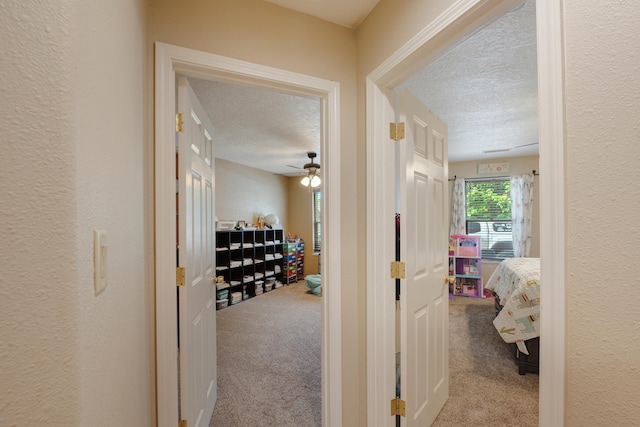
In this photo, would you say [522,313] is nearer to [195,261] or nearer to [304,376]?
[304,376]

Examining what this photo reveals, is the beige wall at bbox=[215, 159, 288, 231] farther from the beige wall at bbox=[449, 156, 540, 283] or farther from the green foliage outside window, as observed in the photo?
the green foliage outside window

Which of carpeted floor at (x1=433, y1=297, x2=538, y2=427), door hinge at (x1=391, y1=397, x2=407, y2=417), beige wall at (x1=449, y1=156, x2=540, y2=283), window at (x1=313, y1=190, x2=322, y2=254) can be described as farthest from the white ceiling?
carpeted floor at (x1=433, y1=297, x2=538, y2=427)

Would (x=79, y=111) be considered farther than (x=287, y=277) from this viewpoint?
No

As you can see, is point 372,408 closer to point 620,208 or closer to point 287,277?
point 620,208

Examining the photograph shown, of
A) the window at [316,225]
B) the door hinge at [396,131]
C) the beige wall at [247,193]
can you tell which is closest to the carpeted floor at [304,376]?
the door hinge at [396,131]

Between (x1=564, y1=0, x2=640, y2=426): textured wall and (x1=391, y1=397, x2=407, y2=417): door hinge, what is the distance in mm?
994

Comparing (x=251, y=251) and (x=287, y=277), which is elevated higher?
(x=251, y=251)

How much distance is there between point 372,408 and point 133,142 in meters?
1.67

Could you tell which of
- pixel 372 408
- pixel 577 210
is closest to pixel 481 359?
pixel 372 408

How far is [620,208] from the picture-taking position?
58 centimetres

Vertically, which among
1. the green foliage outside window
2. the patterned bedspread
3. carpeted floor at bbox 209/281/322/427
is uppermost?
the green foliage outside window

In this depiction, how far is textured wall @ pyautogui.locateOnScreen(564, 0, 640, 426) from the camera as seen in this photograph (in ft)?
1.86

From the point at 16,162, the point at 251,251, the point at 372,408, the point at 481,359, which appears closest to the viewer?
the point at 16,162

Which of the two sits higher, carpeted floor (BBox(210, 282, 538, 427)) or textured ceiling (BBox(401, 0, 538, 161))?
textured ceiling (BBox(401, 0, 538, 161))
